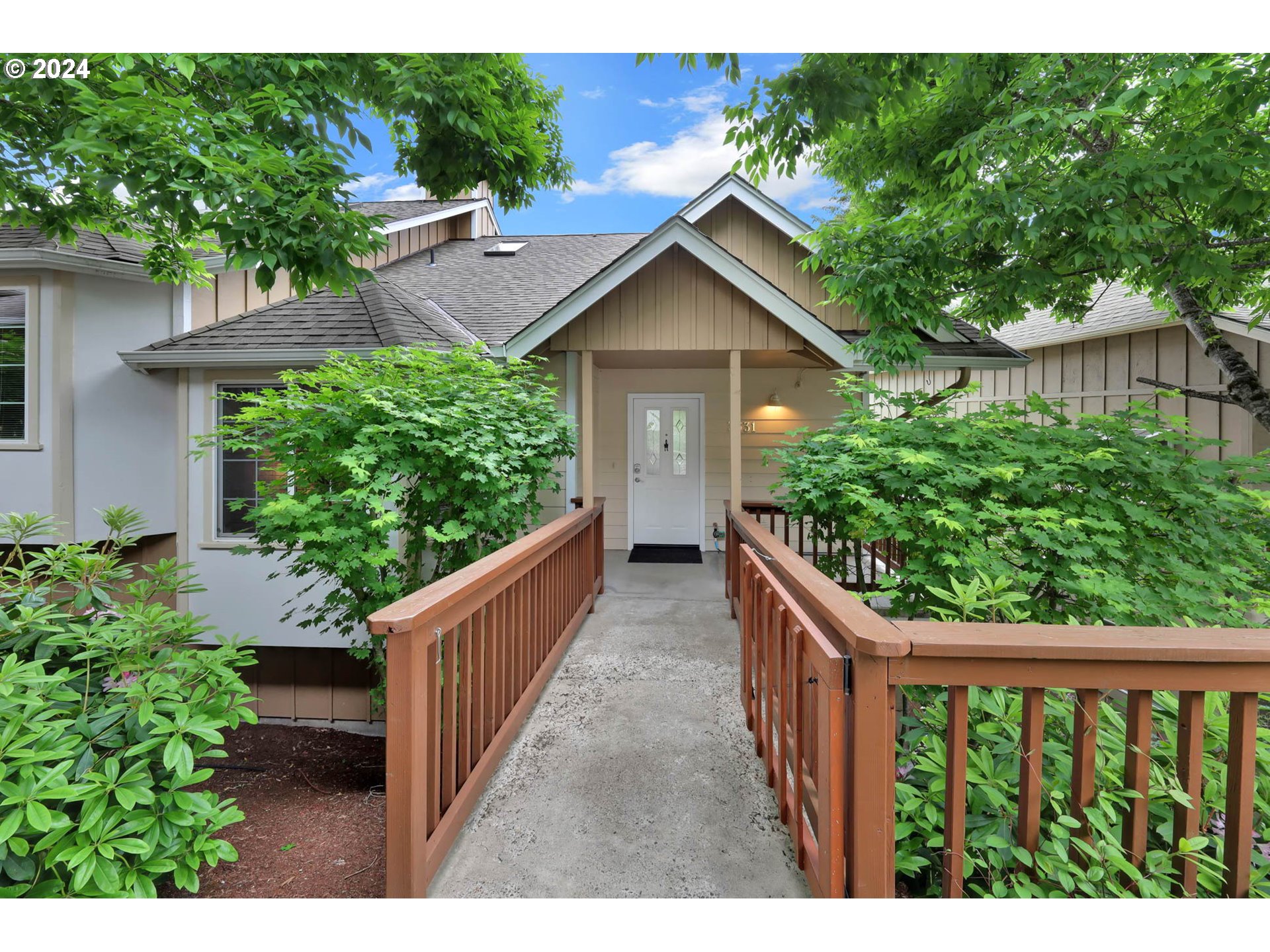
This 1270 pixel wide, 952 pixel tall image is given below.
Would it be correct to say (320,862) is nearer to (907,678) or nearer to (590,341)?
Result: (907,678)

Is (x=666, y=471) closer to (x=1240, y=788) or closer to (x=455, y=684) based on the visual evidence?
(x=455, y=684)

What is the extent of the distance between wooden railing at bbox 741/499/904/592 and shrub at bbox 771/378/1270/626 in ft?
1.67

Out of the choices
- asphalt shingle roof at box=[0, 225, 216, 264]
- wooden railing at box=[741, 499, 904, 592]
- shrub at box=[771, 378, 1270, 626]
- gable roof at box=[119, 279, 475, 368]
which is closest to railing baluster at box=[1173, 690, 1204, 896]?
shrub at box=[771, 378, 1270, 626]

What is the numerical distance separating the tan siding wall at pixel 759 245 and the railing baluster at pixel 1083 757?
18.6 feet

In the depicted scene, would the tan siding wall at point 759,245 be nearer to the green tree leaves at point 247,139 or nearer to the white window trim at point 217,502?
the green tree leaves at point 247,139

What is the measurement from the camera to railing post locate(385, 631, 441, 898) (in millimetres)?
1576

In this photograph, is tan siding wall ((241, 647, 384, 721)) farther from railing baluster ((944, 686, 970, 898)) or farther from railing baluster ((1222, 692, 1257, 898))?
railing baluster ((1222, 692, 1257, 898))

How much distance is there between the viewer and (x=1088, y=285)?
17.7 feet

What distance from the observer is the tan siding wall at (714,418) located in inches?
282

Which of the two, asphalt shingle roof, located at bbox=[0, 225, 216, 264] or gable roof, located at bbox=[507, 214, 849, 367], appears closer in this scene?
gable roof, located at bbox=[507, 214, 849, 367]

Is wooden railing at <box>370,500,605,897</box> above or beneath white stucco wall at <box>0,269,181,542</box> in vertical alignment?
beneath

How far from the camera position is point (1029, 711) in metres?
1.31
